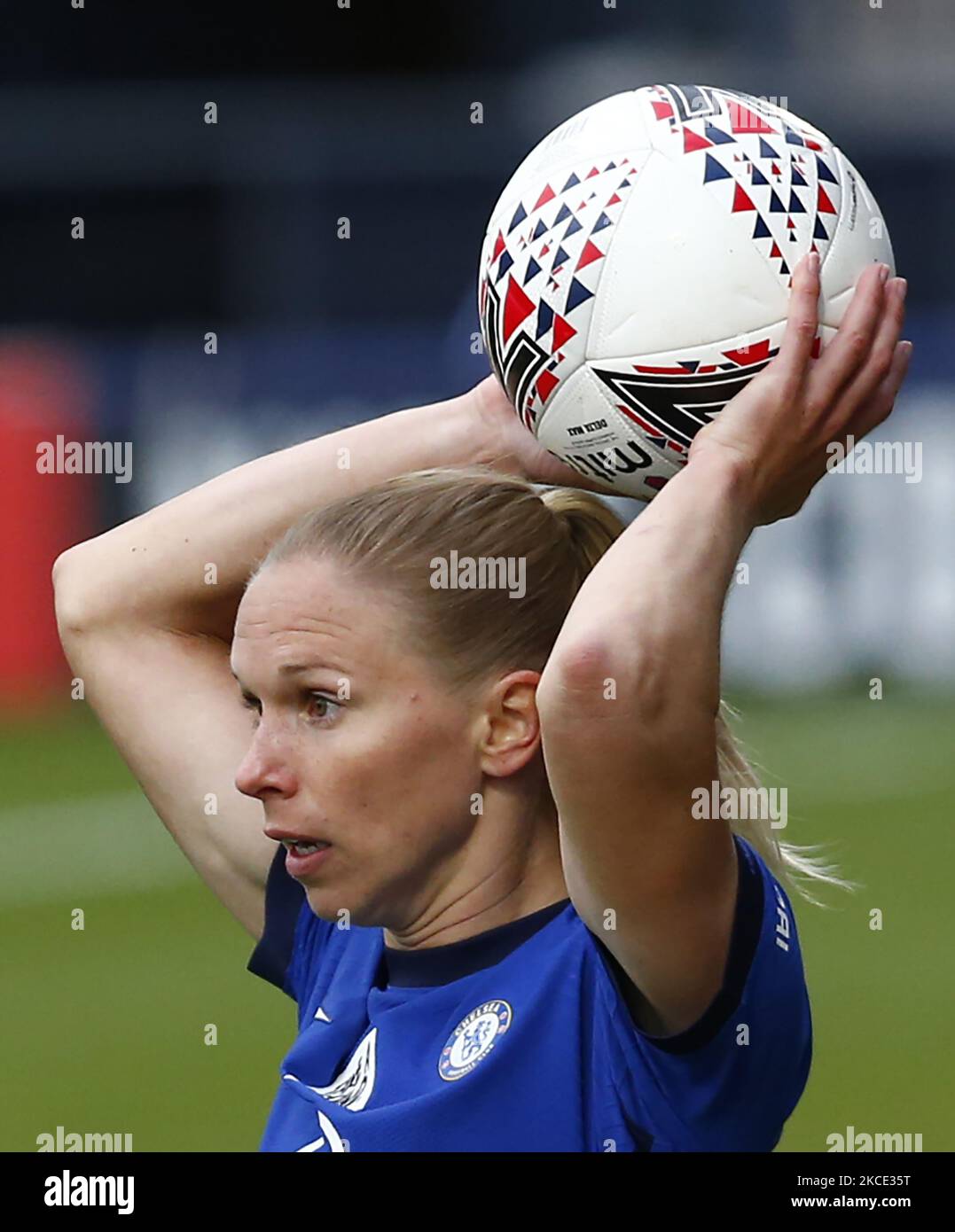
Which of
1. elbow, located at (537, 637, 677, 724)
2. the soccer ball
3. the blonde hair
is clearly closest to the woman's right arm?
the blonde hair

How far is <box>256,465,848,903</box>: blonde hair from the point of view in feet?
8.33

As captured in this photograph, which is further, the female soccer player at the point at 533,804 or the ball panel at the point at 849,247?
the ball panel at the point at 849,247

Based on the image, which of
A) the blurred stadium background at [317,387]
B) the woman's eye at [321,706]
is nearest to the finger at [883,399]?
the woman's eye at [321,706]

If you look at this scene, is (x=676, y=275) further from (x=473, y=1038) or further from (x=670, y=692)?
(x=473, y=1038)

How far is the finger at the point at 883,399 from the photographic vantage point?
2492mm

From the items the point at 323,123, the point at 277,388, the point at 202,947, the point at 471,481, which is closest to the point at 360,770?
the point at 471,481

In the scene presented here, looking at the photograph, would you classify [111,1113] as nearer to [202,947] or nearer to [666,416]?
[202,947]

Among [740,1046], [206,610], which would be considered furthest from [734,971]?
[206,610]

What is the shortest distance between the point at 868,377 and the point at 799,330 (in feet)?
0.40

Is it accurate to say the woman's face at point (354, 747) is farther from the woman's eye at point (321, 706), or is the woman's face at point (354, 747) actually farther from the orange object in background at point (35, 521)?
Result: the orange object in background at point (35, 521)

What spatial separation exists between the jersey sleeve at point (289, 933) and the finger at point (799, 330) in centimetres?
100

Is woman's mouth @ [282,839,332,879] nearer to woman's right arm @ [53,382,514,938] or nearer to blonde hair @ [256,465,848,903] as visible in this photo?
blonde hair @ [256,465,848,903]

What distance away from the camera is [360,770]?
8.12 feet

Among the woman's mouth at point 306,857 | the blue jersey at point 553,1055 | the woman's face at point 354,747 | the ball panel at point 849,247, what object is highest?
the ball panel at point 849,247
